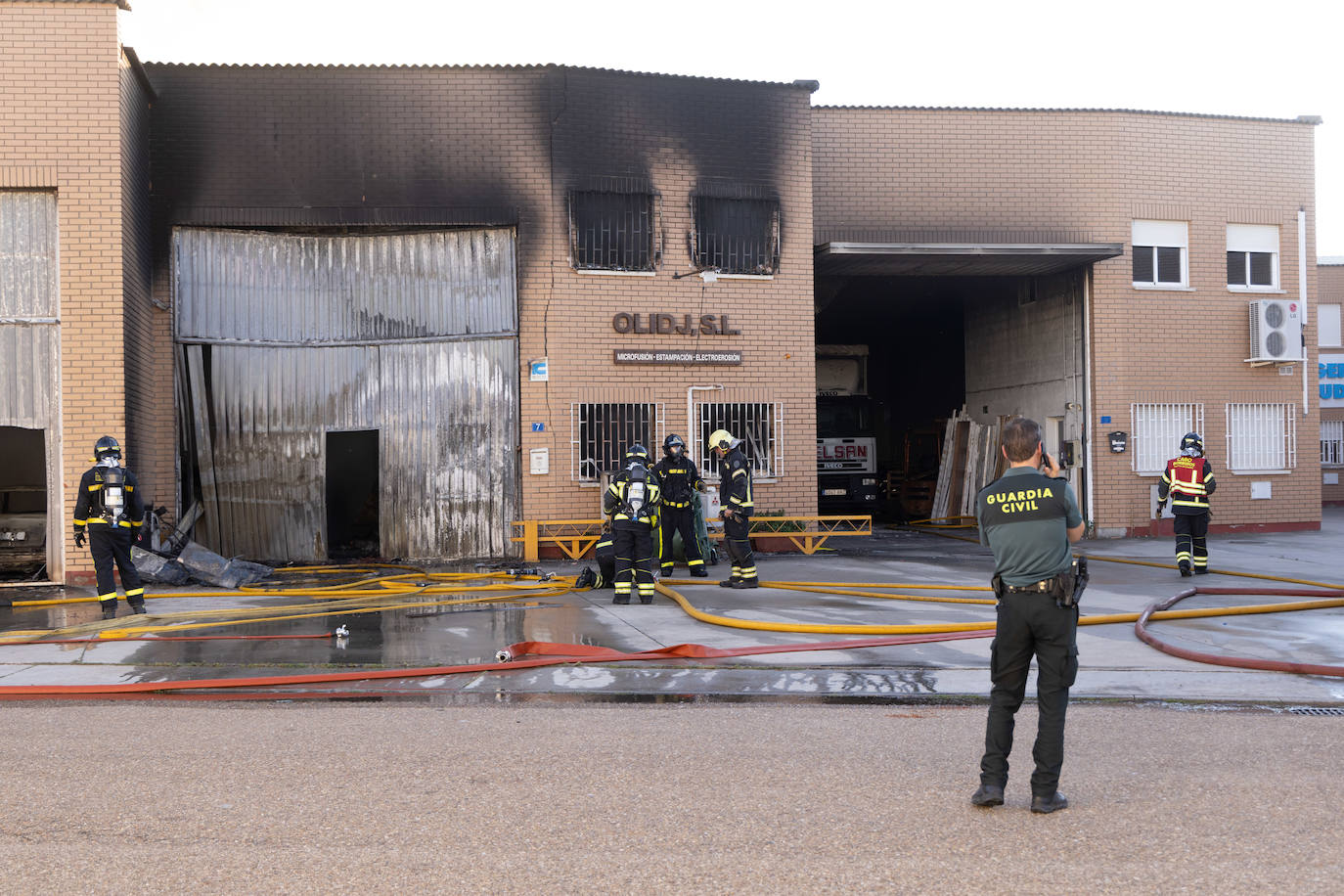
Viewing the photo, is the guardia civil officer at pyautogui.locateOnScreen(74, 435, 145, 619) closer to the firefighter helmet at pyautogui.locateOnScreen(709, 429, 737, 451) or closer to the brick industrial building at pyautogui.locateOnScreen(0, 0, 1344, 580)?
the brick industrial building at pyautogui.locateOnScreen(0, 0, 1344, 580)

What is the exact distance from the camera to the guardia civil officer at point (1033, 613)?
4707mm

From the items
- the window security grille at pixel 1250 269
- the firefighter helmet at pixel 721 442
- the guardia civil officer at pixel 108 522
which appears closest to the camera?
the guardia civil officer at pixel 108 522

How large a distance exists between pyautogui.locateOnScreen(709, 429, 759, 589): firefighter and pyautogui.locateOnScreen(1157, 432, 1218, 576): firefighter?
512cm

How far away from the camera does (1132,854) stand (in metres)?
A: 4.12

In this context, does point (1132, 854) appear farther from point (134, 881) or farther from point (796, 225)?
point (796, 225)

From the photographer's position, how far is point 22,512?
1434 centimetres

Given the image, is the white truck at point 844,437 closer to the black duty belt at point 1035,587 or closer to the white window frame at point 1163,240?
the white window frame at point 1163,240

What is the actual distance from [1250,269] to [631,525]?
14.5 m

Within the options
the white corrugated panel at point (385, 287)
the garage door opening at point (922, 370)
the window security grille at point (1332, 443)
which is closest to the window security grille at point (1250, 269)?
the garage door opening at point (922, 370)

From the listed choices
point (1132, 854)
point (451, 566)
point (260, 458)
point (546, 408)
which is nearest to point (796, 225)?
point (546, 408)

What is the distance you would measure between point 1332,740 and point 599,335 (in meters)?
12.2

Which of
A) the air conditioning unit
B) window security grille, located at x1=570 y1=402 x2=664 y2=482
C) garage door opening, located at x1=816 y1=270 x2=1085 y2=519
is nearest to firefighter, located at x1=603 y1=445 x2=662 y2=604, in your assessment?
window security grille, located at x1=570 y1=402 x2=664 y2=482

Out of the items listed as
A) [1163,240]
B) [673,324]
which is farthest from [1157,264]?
[673,324]

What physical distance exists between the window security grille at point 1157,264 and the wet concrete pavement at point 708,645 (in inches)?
305
